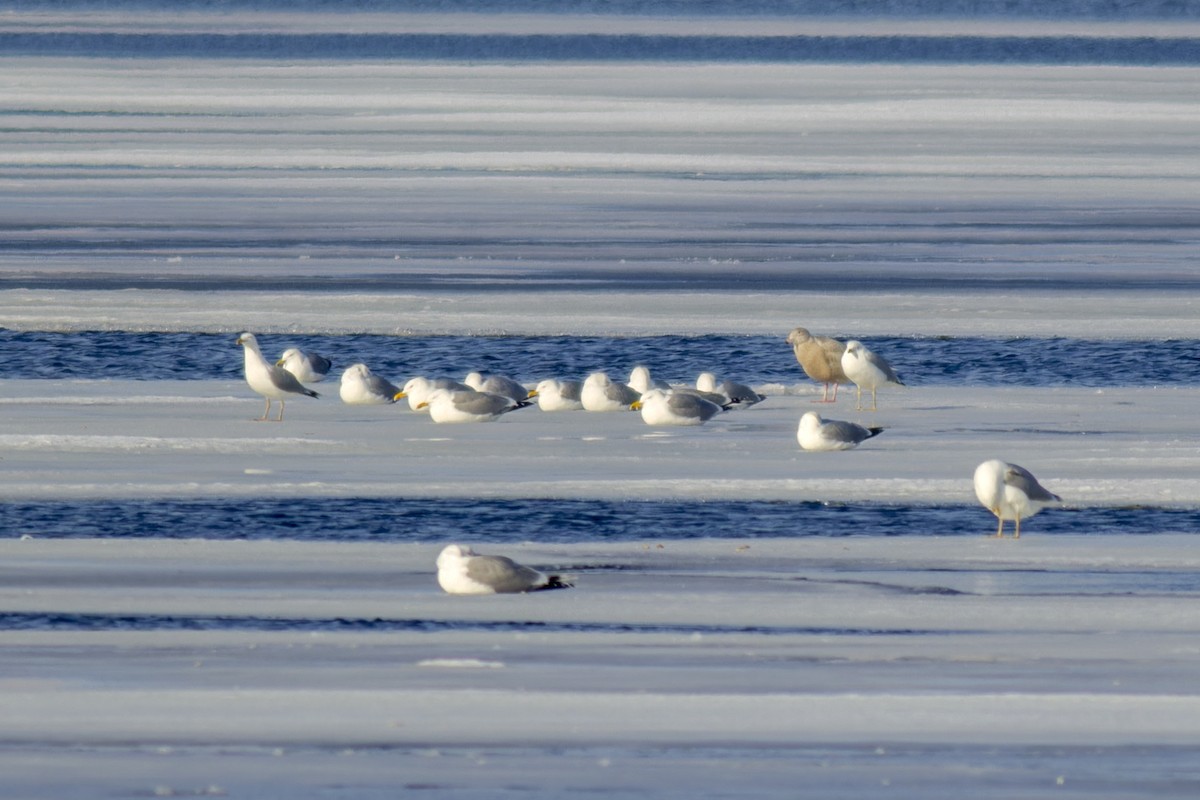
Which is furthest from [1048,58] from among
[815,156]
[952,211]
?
[952,211]

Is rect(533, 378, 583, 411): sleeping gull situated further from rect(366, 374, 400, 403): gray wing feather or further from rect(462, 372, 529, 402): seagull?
rect(366, 374, 400, 403): gray wing feather

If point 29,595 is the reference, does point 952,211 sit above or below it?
above

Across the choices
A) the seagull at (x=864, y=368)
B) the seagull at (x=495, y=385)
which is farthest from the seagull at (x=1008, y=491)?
the seagull at (x=495, y=385)

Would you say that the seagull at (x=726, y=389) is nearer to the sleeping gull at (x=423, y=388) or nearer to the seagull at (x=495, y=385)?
the seagull at (x=495, y=385)

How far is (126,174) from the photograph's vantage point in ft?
66.9

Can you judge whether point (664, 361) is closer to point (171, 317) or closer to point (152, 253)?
point (171, 317)

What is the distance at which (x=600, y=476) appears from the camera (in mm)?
8398

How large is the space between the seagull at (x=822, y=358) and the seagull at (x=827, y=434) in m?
1.20

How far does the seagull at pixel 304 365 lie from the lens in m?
10.4

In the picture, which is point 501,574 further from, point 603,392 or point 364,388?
point 364,388

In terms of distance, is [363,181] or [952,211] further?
[363,181]

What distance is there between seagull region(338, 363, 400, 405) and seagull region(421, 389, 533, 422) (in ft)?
1.41

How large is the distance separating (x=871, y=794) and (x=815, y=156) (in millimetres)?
17999

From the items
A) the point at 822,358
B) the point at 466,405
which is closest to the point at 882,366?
the point at 822,358
